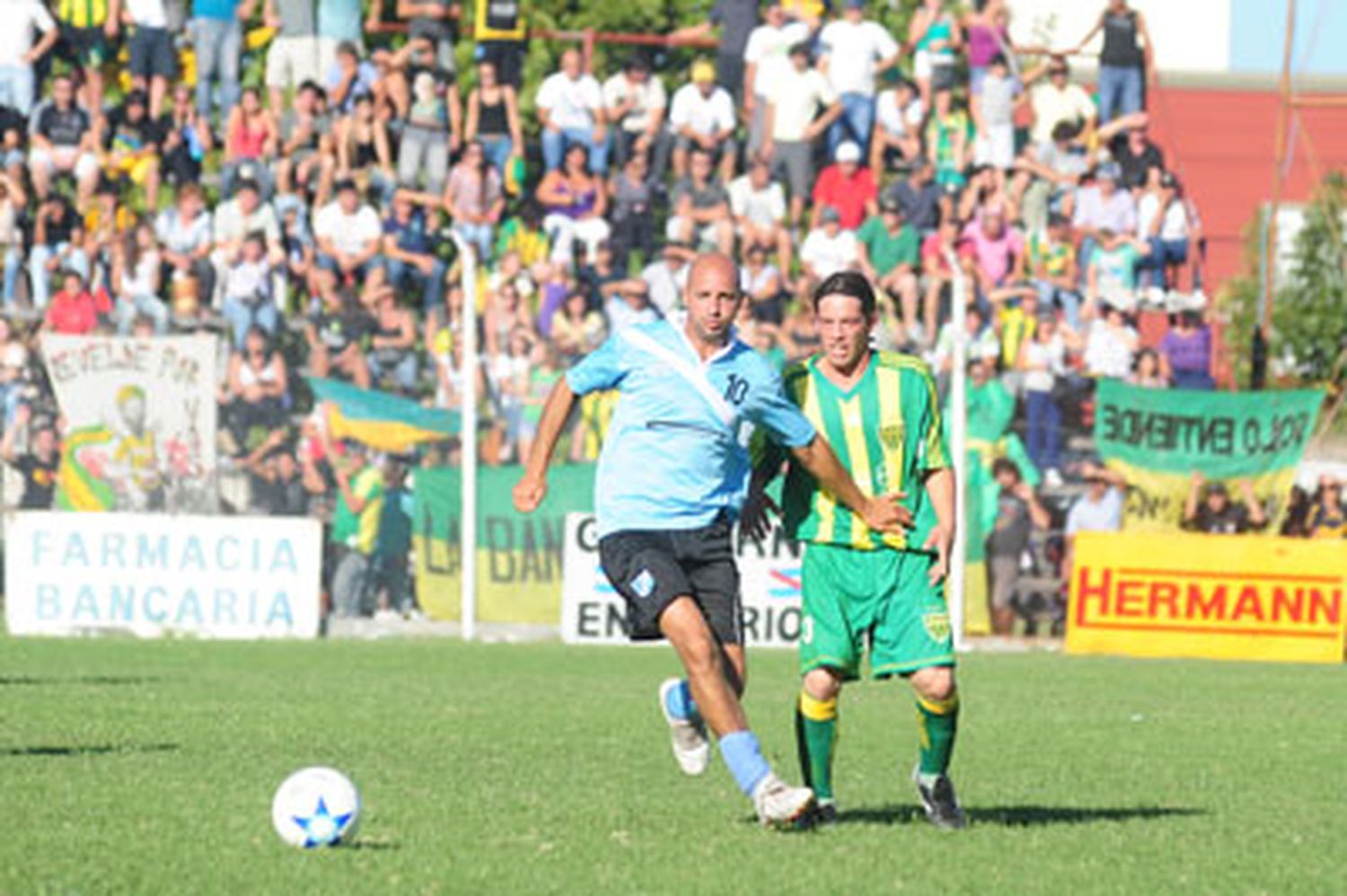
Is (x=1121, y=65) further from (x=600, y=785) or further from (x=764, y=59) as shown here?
(x=600, y=785)

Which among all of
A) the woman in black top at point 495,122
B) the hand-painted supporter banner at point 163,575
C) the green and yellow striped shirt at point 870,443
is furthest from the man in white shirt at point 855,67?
the green and yellow striped shirt at point 870,443

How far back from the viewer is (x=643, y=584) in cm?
905

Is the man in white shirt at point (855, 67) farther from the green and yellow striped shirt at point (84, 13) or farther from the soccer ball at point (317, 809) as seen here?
the soccer ball at point (317, 809)

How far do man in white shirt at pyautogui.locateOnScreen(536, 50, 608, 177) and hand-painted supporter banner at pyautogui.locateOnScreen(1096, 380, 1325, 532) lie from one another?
648cm

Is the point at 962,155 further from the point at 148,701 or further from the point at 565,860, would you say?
the point at 565,860

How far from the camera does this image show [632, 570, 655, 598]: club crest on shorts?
9.04 meters

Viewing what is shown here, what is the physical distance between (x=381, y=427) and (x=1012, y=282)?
6777 millimetres

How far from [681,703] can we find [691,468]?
2.94 ft

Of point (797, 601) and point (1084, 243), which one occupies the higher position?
point (1084, 243)

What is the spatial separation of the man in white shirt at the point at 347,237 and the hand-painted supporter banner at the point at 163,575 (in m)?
3.91

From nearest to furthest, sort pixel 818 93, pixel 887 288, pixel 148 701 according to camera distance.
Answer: pixel 148 701 → pixel 887 288 → pixel 818 93

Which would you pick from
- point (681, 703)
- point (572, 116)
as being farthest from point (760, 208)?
point (681, 703)

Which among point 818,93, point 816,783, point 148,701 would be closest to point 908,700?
point 148,701

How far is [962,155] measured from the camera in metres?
28.0
